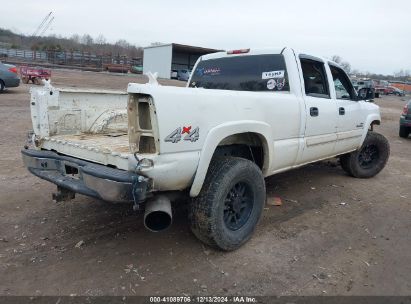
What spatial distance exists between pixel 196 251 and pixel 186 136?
4.12 ft

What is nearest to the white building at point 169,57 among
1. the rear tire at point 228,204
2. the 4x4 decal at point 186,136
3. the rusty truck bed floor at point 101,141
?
the rusty truck bed floor at point 101,141

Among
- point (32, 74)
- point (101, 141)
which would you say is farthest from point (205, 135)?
point (32, 74)

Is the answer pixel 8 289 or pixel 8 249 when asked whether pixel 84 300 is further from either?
pixel 8 249

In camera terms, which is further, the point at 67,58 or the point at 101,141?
the point at 67,58

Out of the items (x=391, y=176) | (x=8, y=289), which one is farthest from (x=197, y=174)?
(x=391, y=176)

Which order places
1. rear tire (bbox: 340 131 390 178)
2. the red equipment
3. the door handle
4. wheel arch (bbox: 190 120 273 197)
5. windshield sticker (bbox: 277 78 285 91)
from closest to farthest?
wheel arch (bbox: 190 120 273 197) < windshield sticker (bbox: 277 78 285 91) < the door handle < rear tire (bbox: 340 131 390 178) < the red equipment

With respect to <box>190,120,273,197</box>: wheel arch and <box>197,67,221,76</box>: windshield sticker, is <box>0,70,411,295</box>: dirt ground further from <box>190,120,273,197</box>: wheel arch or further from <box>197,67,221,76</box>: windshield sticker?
<box>197,67,221,76</box>: windshield sticker

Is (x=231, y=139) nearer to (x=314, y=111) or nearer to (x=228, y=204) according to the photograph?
(x=228, y=204)

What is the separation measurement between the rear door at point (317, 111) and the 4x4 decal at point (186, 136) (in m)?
1.88

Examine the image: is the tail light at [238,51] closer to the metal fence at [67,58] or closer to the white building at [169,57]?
the white building at [169,57]

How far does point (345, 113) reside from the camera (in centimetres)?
536

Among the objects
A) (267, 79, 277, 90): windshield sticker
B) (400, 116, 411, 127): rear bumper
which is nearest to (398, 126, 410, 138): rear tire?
(400, 116, 411, 127): rear bumper

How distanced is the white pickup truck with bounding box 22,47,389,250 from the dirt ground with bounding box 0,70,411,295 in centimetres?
37

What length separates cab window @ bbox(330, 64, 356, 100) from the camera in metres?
5.40
